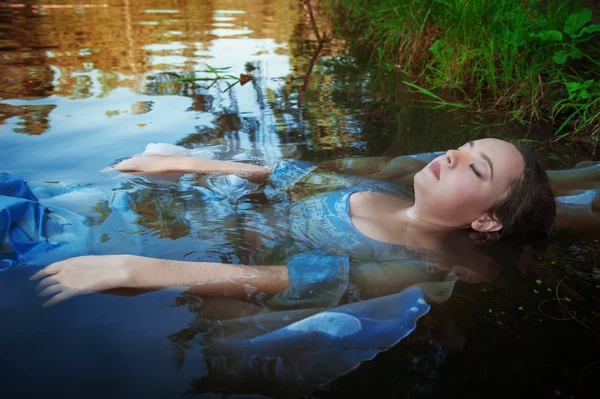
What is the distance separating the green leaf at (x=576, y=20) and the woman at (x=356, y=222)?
189cm

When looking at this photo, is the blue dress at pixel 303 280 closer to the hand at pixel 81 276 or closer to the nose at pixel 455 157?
the hand at pixel 81 276

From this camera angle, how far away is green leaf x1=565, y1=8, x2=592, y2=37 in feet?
12.0

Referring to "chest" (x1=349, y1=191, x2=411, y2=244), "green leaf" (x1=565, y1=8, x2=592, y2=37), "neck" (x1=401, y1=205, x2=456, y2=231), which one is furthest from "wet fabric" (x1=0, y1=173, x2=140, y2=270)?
"green leaf" (x1=565, y1=8, x2=592, y2=37)

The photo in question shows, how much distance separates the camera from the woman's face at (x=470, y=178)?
2328 mm

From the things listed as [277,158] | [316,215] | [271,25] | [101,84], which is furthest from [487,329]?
[271,25]

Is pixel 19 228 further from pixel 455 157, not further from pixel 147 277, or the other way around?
pixel 455 157

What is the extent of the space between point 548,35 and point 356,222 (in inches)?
96.9

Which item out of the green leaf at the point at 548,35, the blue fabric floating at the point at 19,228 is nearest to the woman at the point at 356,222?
the blue fabric floating at the point at 19,228

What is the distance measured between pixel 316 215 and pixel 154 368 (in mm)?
1222

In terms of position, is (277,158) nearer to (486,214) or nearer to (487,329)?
(486,214)

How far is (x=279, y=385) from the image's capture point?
1479mm

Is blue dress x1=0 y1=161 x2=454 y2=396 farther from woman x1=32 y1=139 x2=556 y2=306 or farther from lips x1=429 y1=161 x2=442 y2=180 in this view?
lips x1=429 y1=161 x2=442 y2=180

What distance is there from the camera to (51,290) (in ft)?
5.89

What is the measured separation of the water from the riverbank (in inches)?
10.5
